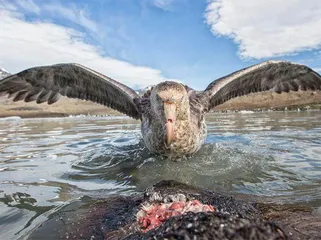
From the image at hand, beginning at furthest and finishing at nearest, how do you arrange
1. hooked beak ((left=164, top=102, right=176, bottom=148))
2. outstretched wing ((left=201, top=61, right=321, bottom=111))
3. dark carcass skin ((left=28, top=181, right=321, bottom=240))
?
outstretched wing ((left=201, top=61, right=321, bottom=111)) < hooked beak ((left=164, top=102, right=176, bottom=148)) < dark carcass skin ((left=28, top=181, right=321, bottom=240))

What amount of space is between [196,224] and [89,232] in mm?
1622

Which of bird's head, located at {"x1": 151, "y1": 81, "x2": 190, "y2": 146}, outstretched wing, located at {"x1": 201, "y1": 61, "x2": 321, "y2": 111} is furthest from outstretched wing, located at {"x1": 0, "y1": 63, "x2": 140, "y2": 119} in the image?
bird's head, located at {"x1": 151, "y1": 81, "x2": 190, "y2": 146}

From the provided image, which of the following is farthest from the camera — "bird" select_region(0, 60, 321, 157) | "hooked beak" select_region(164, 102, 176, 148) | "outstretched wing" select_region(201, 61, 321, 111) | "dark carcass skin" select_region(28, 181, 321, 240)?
"outstretched wing" select_region(201, 61, 321, 111)

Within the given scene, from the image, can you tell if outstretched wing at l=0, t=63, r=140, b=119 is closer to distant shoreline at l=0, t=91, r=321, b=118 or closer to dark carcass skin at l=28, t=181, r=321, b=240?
dark carcass skin at l=28, t=181, r=321, b=240

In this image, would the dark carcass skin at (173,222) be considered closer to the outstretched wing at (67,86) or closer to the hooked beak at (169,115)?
the hooked beak at (169,115)

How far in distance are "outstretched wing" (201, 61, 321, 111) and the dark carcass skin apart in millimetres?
6006

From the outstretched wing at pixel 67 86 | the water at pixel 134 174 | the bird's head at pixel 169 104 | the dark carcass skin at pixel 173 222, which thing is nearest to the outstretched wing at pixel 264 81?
the water at pixel 134 174

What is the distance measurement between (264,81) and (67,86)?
18.9 ft

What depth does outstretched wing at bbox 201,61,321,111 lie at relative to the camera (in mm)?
10039

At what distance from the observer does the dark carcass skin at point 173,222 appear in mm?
1690

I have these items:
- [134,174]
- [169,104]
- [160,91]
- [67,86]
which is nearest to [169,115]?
[169,104]

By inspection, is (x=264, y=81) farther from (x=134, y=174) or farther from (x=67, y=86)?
(x=134, y=174)

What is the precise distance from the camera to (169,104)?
6.43 m

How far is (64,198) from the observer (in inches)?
198
